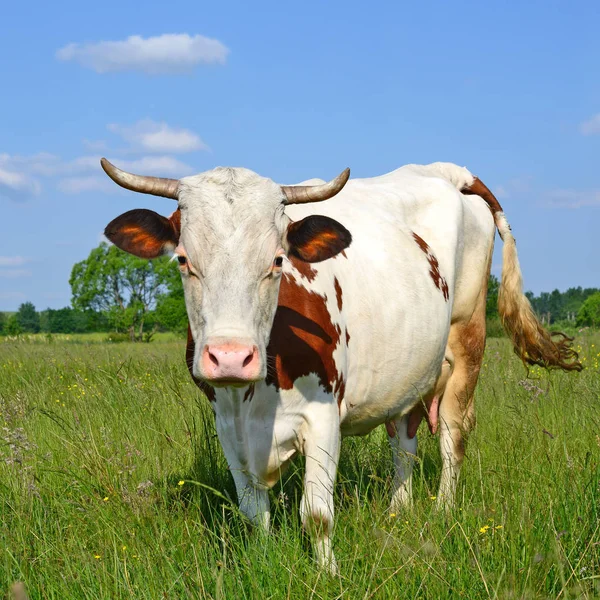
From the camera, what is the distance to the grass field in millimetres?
3113

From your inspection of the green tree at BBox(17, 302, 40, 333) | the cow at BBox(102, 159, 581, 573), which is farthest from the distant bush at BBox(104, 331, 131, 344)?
the green tree at BBox(17, 302, 40, 333)

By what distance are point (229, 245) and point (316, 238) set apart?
687 mm

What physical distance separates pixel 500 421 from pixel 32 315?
6000 inches

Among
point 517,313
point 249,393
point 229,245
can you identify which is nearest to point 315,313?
point 249,393

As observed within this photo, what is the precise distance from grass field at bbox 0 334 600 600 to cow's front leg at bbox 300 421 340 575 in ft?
0.35

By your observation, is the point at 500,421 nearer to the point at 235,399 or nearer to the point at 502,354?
the point at 235,399

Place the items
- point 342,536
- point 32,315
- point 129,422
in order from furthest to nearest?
point 32,315 < point 129,422 < point 342,536

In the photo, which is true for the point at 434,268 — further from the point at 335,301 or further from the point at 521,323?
the point at 521,323

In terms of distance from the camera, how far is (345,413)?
4.69 meters

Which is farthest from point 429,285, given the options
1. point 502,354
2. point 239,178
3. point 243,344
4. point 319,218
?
point 502,354

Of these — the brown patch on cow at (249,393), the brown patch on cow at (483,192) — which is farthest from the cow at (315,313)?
the brown patch on cow at (483,192)

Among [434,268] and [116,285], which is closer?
[434,268]

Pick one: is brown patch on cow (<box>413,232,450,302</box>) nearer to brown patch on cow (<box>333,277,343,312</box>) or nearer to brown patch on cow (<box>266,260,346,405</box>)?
brown patch on cow (<box>333,277,343,312</box>)

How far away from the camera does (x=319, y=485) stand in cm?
420
